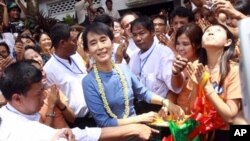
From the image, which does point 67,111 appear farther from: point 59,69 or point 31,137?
point 31,137

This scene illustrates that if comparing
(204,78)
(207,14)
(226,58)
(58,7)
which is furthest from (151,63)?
(58,7)

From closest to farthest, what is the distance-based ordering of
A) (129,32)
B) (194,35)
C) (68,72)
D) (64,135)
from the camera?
(64,135) → (194,35) → (68,72) → (129,32)

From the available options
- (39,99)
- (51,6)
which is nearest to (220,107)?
(39,99)

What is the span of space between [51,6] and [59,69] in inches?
388

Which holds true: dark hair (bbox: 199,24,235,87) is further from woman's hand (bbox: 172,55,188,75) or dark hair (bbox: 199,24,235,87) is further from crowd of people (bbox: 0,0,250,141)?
woman's hand (bbox: 172,55,188,75)

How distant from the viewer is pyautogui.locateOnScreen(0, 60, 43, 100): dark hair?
96.7 inches

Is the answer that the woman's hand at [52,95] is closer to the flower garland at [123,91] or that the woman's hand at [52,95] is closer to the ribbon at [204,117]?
the flower garland at [123,91]

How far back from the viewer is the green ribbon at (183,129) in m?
3.02

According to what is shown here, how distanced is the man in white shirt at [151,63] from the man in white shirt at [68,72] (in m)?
0.51

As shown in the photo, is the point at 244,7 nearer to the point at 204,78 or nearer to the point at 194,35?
the point at 194,35

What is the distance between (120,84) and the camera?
3156mm

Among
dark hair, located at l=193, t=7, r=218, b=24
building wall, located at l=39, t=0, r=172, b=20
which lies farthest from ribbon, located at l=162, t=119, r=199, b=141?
building wall, located at l=39, t=0, r=172, b=20

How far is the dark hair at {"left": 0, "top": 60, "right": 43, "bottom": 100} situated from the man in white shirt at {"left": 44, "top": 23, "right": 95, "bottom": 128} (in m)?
1.20

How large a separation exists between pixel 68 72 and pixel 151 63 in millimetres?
725
